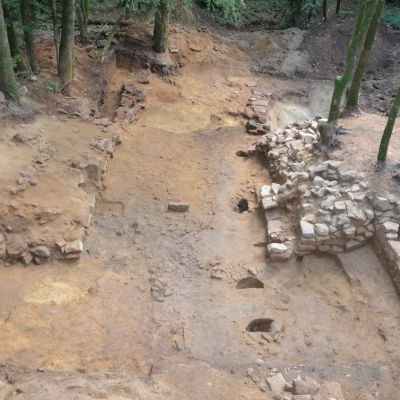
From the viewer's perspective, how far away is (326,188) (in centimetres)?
823

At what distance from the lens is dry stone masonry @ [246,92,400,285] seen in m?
7.65

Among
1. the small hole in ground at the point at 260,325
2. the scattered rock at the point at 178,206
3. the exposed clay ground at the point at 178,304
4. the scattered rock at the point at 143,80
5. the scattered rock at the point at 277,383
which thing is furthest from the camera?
the scattered rock at the point at 143,80

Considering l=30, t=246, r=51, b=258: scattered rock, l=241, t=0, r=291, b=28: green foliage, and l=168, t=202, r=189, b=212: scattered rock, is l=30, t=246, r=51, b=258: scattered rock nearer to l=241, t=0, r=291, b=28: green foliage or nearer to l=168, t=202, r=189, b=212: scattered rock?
l=168, t=202, r=189, b=212: scattered rock

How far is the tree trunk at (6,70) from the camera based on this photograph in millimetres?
9078

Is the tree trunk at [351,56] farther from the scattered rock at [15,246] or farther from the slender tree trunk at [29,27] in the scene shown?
the slender tree trunk at [29,27]

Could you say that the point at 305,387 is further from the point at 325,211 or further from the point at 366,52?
the point at 366,52

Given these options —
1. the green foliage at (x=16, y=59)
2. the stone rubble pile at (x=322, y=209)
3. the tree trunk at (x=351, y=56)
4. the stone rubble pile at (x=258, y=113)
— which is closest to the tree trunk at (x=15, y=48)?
the green foliage at (x=16, y=59)

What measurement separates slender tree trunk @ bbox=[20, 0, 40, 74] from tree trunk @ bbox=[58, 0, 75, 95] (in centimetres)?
63

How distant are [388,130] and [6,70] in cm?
759

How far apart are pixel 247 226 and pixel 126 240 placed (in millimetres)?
2327

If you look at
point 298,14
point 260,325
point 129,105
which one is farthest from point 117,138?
point 298,14

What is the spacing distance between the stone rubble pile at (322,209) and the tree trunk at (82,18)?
25.5 feet

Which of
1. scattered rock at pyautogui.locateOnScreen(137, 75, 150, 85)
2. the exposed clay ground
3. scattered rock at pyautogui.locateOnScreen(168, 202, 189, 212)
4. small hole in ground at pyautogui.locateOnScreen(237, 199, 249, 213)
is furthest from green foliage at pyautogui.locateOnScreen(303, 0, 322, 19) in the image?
scattered rock at pyautogui.locateOnScreen(168, 202, 189, 212)

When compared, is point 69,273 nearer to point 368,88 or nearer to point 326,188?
point 326,188
